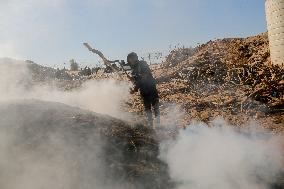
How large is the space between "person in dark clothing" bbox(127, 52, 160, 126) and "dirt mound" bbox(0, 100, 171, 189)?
60.1 inches

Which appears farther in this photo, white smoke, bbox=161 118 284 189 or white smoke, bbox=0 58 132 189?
white smoke, bbox=161 118 284 189

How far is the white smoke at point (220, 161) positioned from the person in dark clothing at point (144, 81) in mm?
2101

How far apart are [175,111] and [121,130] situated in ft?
16.0

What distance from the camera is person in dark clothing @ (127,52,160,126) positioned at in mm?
8690

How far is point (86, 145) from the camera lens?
6316 millimetres

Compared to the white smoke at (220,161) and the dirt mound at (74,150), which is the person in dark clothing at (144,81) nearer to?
the dirt mound at (74,150)

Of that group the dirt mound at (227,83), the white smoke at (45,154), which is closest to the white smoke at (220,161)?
the white smoke at (45,154)

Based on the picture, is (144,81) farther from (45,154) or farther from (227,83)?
(227,83)

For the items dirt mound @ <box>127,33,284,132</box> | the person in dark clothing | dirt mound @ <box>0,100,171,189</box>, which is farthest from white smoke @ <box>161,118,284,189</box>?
dirt mound @ <box>127,33,284,132</box>

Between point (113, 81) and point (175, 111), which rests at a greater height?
point (113, 81)

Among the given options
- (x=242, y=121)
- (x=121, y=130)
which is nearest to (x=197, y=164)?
(x=121, y=130)

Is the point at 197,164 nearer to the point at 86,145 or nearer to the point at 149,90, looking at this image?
the point at 86,145

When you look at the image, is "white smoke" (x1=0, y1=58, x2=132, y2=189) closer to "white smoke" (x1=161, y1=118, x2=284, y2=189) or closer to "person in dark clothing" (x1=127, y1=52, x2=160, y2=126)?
"white smoke" (x1=161, y1=118, x2=284, y2=189)

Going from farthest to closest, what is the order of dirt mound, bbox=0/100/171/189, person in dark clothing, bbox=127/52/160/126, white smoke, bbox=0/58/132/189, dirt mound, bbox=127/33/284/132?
dirt mound, bbox=127/33/284/132, person in dark clothing, bbox=127/52/160/126, dirt mound, bbox=0/100/171/189, white smoke, bbox=0/58/132/189
